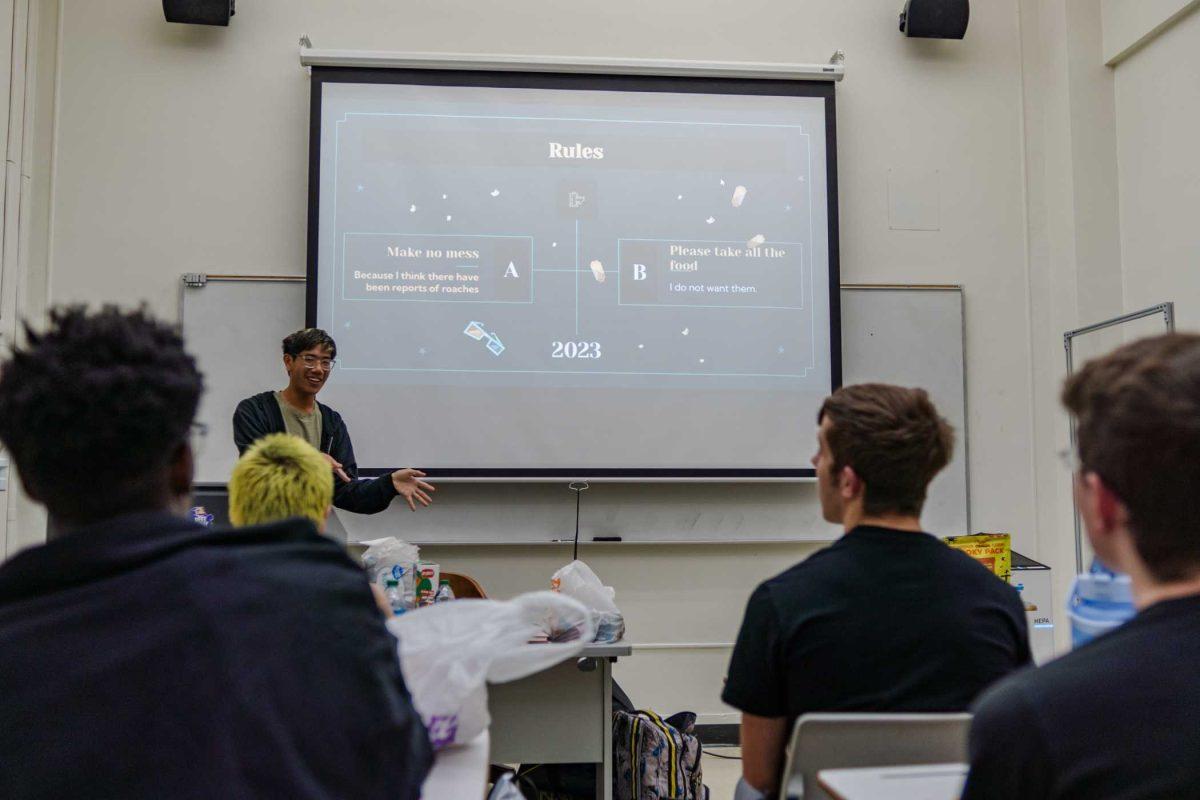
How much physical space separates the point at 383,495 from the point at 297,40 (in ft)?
7.11

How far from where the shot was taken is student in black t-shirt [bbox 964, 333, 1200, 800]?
69 cm

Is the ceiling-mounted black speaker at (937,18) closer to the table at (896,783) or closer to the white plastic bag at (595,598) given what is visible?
the white plastic bag at (595,598)

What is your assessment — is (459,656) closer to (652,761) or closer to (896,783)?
(896,783)

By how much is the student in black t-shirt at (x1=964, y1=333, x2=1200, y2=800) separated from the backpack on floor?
1764 millimetres

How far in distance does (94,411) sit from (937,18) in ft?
13.2

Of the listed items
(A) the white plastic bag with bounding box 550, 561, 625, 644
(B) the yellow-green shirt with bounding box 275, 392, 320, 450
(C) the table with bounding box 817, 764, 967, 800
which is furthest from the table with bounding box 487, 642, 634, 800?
(B) the yellow-green shirt with bounding box 275, 392, 320, 450

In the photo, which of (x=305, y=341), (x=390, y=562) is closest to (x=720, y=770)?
(x=390, y=562)

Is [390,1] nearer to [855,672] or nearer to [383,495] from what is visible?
[383,495]

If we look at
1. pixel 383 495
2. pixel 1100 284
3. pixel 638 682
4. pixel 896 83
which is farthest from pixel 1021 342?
pixel 383 495

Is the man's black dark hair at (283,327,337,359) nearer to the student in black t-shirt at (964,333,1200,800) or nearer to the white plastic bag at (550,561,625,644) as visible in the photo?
the white plastic bag at (550,561,625,644)

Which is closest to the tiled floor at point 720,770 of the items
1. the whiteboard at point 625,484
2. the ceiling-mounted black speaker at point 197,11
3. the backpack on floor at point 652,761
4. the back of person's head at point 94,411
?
the backpack on floor at point 652,761

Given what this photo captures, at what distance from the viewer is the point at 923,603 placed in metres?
1.28

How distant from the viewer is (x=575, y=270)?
12.1 ft

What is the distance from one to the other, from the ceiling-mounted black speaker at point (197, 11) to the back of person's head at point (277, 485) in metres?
2.92
